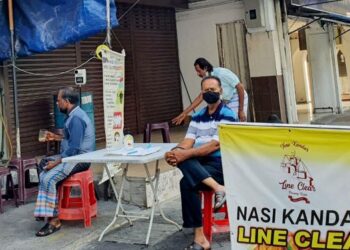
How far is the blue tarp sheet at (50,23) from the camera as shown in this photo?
6.24m

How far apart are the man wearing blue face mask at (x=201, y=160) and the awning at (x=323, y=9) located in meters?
6.98

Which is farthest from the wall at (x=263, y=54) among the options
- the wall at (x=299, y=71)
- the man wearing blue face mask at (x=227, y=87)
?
the wall at (x=299, y=71)

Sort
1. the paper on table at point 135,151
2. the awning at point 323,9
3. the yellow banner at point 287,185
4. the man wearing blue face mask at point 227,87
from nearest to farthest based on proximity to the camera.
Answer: the yellow banner at point 287,185, the paper on table at point 135,151, the man wearing blue face mask at point 227,87, the awning at point 323,9

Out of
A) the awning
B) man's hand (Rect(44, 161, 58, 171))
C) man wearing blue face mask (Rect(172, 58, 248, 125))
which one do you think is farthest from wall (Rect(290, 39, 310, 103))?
man's hand (Rect(44, 161, 58, 171))

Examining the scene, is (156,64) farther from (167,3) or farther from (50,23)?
(50,23)

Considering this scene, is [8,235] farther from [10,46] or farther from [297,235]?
[297,235]

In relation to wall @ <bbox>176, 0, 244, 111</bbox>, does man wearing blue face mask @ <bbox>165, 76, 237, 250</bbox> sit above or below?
below

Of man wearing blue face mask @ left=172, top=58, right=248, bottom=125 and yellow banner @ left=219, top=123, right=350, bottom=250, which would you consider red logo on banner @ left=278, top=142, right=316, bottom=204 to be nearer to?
yellow banner @ left=219, top=123, right=350, bottom=250

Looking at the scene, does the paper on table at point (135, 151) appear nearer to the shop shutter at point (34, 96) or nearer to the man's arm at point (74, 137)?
the man's arm at point (74, 137)

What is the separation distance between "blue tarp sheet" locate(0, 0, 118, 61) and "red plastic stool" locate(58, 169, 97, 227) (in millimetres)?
1946

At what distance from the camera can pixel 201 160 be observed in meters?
4.52

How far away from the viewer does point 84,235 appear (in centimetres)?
512

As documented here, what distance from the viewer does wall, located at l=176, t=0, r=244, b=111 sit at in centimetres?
1127

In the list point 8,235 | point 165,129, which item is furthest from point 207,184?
point 165,129
